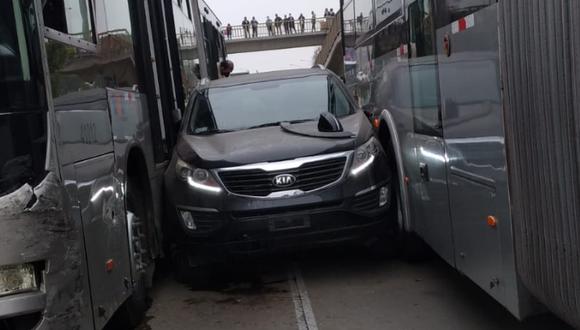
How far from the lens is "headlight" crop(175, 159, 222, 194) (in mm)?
5891

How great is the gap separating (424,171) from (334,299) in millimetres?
1363


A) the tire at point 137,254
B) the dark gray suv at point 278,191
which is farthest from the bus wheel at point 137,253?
the dark gray suv at point 278,191

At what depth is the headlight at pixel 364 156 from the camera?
19.8 feet

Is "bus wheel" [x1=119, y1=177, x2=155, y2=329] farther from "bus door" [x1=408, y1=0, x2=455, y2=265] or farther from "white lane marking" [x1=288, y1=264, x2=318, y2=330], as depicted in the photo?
"bus door" [x1=408, y1=0, x2=455, y2=265]

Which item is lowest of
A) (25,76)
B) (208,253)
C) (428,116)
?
(208,253)

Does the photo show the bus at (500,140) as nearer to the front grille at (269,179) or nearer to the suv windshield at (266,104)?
the front grille at (269,179)

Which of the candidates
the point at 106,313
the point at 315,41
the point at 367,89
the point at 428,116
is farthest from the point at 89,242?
the point at 315,41

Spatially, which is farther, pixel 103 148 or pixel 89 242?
pixel 103 148

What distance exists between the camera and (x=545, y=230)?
10.3 feet

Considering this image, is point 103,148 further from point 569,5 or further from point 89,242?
point 569,5

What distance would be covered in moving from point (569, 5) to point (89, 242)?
8.71ft

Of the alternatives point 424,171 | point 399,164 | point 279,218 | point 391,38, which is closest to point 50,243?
point 279,218

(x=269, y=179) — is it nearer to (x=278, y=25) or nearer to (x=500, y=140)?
(x=500, y=140)

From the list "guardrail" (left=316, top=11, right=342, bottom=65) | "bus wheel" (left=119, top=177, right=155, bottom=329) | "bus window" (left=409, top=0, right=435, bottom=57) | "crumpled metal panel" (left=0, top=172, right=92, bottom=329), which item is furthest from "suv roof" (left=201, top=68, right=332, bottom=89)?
"guardrail" (left=316, top=11, right=342, bottom=65)
